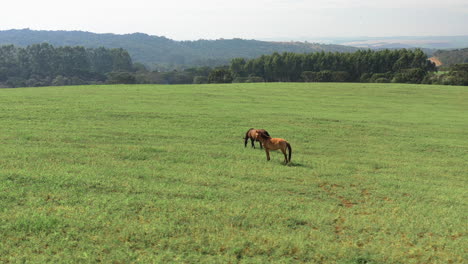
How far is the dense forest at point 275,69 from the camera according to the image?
331 feet

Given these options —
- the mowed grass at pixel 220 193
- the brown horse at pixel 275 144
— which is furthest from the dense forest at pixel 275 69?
the brown horse at pixel 275 144

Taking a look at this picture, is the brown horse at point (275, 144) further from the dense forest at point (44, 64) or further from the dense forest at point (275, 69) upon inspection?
the dense forest at point (44, 64)

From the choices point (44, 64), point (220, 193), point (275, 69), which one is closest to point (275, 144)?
point (220, 193)

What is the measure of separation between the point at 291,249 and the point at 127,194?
5.58 metres

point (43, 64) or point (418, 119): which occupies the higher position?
point (43, 64)

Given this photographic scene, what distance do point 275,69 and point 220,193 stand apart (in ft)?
396

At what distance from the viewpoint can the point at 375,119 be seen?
29672 mm

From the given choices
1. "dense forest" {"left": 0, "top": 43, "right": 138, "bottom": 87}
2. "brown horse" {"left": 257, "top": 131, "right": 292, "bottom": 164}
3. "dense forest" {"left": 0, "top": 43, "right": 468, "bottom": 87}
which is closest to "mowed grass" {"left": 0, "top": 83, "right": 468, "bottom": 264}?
"brown horse" {"left": 257, "top": 131, "right": 292, "bottom": 164}

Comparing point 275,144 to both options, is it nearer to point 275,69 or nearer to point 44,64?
point 275,69

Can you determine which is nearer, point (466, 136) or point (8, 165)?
point (8, 165)

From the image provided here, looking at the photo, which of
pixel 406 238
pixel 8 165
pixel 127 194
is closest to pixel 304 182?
pixel 406 238

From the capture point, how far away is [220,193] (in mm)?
11242

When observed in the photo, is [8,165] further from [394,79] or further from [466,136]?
[394,79]

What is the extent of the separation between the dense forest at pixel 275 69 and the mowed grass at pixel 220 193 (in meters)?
77.3
